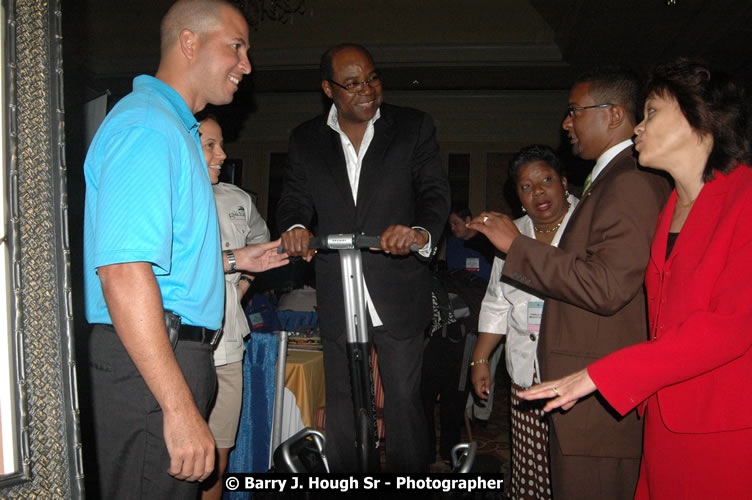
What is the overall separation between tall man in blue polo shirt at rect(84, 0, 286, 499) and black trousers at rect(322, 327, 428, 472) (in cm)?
87

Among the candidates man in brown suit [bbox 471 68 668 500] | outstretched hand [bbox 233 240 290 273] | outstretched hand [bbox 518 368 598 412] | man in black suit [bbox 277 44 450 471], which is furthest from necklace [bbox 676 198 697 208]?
outstretched hand [bbox 233 240 290 273]

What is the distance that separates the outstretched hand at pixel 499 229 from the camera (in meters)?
1.62

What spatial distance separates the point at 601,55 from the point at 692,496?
6.60 metres

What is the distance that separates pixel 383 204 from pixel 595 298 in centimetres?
94

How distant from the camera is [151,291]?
3.26 feet

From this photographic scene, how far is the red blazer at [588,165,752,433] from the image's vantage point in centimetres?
110

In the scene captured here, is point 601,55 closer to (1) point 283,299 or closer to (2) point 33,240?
(1) point 283,299

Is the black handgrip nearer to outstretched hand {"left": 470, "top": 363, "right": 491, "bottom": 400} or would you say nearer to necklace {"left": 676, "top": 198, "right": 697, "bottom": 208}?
necklace {"left": 676, "top": 198, "right": 697, "bottom": 208}

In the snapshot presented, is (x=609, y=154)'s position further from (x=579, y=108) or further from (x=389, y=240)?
(x=389, y=240)

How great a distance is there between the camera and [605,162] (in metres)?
1.74

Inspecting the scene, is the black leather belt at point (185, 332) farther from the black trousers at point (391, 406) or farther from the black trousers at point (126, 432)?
the black trousers at point (391, 406)

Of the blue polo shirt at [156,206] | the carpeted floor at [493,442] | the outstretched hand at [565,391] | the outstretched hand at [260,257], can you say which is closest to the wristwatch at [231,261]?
the outstretched hand at [260,257]

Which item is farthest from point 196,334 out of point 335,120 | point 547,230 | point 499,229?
point 547,230

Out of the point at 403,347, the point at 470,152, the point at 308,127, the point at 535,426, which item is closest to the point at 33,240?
the point at 403,347
